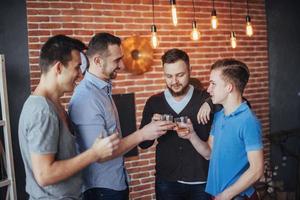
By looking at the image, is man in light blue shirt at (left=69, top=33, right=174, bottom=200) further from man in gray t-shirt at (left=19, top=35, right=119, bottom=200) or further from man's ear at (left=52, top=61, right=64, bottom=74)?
man's ear at (left=52, top=61, right=64, bottom=74)

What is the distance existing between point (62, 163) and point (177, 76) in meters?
1.18

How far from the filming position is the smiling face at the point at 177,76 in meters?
2.69

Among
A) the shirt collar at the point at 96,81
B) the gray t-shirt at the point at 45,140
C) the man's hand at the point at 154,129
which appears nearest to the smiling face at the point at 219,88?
the man's hand at the point at 154,129

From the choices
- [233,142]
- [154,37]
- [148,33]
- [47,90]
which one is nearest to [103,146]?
[47,90]

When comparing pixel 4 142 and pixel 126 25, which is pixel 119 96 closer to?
pixel 126 25

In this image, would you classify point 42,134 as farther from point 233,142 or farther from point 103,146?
point 233,142

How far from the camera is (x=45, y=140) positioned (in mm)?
1733

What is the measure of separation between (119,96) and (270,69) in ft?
8.01

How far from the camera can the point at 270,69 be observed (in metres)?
5.54

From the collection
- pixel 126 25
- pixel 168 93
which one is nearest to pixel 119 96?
pixel 126 25

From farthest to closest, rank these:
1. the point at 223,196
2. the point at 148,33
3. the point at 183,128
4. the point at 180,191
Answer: the point at 148,33
the point at 180,191
the point at 183,128
the point at 223,196

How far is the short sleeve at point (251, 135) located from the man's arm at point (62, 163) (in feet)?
2.40

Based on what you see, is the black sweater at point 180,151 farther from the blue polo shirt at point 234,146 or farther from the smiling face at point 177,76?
the blue polo shirt at point 234,146

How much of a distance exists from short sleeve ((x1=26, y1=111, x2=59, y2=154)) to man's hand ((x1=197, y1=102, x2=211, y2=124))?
109cm
